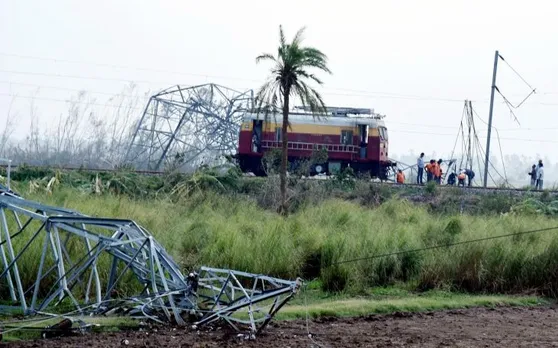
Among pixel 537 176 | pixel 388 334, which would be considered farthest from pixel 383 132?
pixel 388 334

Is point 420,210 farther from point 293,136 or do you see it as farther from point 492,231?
point 293,136

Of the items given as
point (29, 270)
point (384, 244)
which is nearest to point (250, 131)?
point (384, 244)

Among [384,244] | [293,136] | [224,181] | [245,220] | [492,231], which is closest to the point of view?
[384,244]

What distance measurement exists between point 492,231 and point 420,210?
6885mm

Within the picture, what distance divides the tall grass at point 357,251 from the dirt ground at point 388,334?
2.43 m

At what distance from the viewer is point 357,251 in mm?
17500

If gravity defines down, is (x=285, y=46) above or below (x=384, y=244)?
above

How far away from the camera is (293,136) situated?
43062mm

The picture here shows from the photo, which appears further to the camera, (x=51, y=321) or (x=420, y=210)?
(x=420, y=210)

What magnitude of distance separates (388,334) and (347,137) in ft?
104

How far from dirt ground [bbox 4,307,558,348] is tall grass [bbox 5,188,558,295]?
243 cm

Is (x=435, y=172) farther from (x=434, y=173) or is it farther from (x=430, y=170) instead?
(x=430, y=170)

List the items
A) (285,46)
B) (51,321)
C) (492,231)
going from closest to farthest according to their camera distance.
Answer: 1. (51,321)
2. (492,231)
3. (285,46)

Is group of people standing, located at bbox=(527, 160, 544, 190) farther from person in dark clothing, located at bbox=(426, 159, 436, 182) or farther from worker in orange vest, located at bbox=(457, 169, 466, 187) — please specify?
person in dark clothing, located at bbox=(426, 159, 436, 182)
